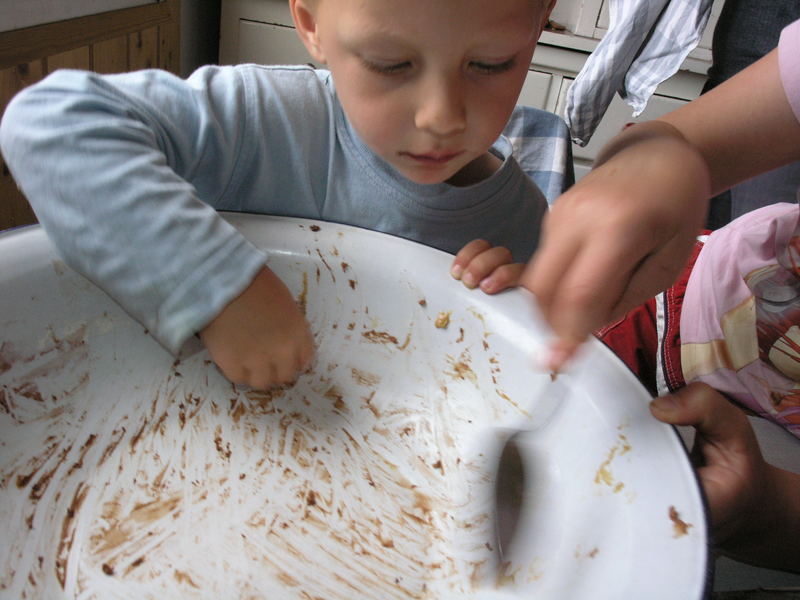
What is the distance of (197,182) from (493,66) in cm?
32

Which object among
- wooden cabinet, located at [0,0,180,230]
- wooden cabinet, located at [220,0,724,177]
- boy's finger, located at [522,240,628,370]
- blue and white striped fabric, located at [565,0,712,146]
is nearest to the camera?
boy's finger, located at [522,240,628,370]

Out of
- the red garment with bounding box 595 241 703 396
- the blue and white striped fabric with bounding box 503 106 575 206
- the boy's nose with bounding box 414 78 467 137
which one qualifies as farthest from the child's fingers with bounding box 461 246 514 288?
the blue and white striped fabric with bounding box 503 106 575 206

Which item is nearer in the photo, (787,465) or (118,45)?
(787,465)

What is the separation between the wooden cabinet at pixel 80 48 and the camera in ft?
2.67

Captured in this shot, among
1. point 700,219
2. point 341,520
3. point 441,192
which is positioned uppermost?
point 700,219

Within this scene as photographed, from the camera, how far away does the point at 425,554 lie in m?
0.54

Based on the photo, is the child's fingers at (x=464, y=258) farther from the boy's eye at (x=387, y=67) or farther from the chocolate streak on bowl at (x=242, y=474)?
the boy's eye at (x=387, y=67)

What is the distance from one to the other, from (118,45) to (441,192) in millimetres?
804

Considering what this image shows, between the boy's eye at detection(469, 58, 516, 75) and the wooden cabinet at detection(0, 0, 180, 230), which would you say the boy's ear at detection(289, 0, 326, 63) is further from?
the wooden cabinet at detection(0, 0, 180, 230)

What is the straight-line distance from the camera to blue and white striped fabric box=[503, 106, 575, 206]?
93 cm

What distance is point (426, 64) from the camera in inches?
17.1

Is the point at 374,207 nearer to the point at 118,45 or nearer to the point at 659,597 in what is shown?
the point at 659,597

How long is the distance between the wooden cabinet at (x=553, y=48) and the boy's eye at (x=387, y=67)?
4.21 feet

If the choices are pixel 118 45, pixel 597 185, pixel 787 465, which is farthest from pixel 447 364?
pixel 118 45
